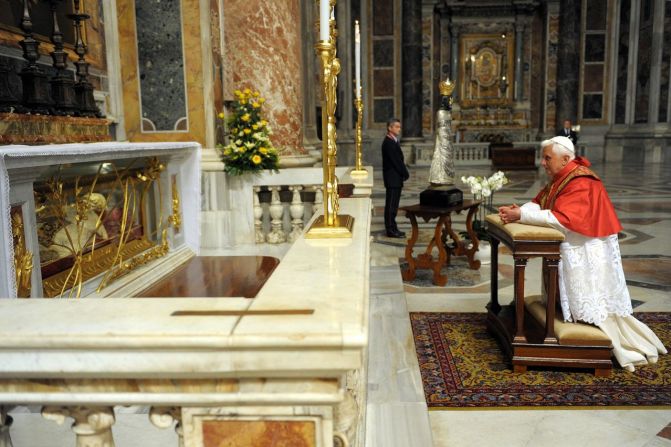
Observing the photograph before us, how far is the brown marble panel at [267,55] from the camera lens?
24.0 feet

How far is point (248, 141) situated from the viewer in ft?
22.6

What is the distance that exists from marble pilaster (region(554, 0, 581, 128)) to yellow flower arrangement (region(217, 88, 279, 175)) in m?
18.6

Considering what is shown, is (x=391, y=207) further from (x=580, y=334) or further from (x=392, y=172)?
(x=580, y=334)

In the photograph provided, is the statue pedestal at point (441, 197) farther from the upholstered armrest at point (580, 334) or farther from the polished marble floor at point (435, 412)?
the upholstered armrest at point (580, 334)

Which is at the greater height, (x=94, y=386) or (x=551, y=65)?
(x=551, y=65)

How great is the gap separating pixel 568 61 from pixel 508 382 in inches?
835

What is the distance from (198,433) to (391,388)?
2.39 metres

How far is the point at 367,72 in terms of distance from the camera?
2208 cm

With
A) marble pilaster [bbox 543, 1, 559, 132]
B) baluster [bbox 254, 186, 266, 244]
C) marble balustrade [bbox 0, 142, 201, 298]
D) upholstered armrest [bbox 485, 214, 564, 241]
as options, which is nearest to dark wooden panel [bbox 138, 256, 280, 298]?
marble balustrade [bbox 0, 142, 201, 298]

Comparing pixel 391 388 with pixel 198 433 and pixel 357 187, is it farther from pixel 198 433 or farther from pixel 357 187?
pixel 198 433

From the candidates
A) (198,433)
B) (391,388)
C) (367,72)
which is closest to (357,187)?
(391,388)

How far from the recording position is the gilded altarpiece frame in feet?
78.4

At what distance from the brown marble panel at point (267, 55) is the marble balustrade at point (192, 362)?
20.6ft

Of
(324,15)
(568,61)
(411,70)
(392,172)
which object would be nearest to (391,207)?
(392,172)
